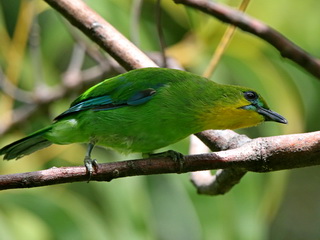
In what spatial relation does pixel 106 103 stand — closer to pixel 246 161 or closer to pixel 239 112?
pixel 239 112

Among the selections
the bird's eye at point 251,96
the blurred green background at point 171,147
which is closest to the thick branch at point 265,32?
the bird's eye at point 251,96

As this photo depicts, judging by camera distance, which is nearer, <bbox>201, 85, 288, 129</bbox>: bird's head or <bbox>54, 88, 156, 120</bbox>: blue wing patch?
<bbox>201, 85, 288, 129</bbox>: bird's head

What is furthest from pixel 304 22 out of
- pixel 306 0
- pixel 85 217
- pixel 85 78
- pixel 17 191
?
pixel 17 191

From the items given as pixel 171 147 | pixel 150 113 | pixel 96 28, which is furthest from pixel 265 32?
pixel 171 147

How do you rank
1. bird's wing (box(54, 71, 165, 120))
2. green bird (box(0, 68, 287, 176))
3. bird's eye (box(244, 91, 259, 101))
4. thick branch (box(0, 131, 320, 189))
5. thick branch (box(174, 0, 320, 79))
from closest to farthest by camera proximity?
thick branch (box(0, 131, 320, 189))
thick branch (box(174, 0, 320, 79))
green bird (box(0, 68, 287, 176))
bird's eye (box(244, 91, 259, 101))
bird's wing (box(54, 71, 165, 120))

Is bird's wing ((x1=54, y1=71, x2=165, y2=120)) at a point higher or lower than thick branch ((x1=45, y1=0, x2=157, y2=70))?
lower

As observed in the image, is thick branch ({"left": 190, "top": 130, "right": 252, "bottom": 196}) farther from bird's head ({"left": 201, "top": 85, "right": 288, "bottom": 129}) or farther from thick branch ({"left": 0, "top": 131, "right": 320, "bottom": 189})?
thick branch ({"left": 0, "top": 131, "right": 320, "bottom": 189})

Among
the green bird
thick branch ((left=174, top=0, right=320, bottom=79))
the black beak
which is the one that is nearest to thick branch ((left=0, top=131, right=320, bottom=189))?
thick branch ((left=174, top=0, right=320, bottom=79))

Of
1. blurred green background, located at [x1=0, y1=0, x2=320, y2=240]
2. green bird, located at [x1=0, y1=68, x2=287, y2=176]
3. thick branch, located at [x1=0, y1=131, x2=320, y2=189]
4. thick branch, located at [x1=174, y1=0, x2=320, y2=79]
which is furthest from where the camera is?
blurred green background, located at [x1=0, y1=0, x2=320, y2=240]
